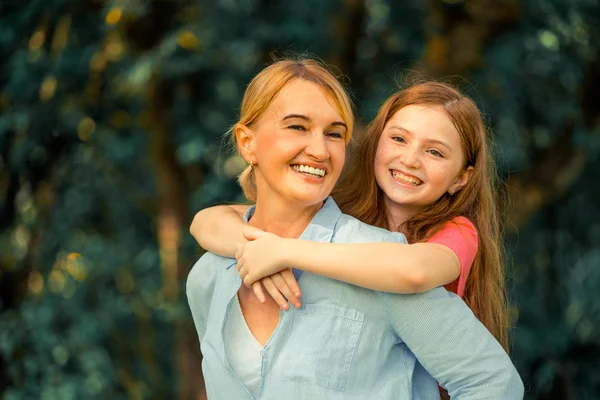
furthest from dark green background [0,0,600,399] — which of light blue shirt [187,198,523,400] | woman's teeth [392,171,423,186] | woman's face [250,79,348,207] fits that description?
light blue shirt [187,198,523,400]

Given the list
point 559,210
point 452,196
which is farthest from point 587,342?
point 452,196

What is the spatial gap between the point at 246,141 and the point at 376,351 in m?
0.58

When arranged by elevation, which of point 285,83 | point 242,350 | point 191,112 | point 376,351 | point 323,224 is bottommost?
point 191,112

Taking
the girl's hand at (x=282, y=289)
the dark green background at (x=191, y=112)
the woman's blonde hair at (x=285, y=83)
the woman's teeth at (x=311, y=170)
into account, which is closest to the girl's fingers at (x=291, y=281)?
the girl's hand at (x=282, y=289)

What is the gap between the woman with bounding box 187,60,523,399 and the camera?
1781 mm

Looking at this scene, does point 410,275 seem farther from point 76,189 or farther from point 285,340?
point 76,189

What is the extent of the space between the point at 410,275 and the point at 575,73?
324 cm

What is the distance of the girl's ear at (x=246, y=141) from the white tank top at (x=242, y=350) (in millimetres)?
331

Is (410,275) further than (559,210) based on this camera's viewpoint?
No

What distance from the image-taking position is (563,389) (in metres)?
5.24

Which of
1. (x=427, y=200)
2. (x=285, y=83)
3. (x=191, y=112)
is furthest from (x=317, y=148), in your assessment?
(x=191, y=112)

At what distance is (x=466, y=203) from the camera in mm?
2188

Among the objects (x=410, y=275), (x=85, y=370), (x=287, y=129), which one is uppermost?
(x=287, y=129)

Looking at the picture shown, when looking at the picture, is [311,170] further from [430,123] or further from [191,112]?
[191,112]
